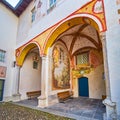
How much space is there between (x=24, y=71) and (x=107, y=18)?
330 inches

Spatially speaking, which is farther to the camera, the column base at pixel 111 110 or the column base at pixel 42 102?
the column base at pixel 42 102

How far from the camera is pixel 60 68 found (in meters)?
9.32

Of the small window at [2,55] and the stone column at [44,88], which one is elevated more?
the small window at [2,55]

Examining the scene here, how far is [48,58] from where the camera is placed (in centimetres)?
797

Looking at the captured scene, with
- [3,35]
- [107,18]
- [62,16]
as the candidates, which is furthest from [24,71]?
[107,18]

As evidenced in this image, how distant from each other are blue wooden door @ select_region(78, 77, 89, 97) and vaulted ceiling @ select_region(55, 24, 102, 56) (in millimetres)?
2788

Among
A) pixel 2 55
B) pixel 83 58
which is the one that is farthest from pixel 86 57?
pixel 2 55

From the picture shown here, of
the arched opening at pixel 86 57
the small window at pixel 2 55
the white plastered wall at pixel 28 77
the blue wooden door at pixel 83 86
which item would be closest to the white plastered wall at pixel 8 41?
the small window at pixel 2 55

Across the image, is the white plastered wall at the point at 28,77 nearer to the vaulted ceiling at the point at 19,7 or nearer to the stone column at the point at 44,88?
the stone column at the point at 44,88

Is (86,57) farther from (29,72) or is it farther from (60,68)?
(29,72)

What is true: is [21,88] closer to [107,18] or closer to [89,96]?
[89,96]

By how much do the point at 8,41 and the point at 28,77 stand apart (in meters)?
3.79

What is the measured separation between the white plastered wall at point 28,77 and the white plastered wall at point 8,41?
0.86 m

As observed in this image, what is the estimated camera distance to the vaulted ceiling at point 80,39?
8.74 m
